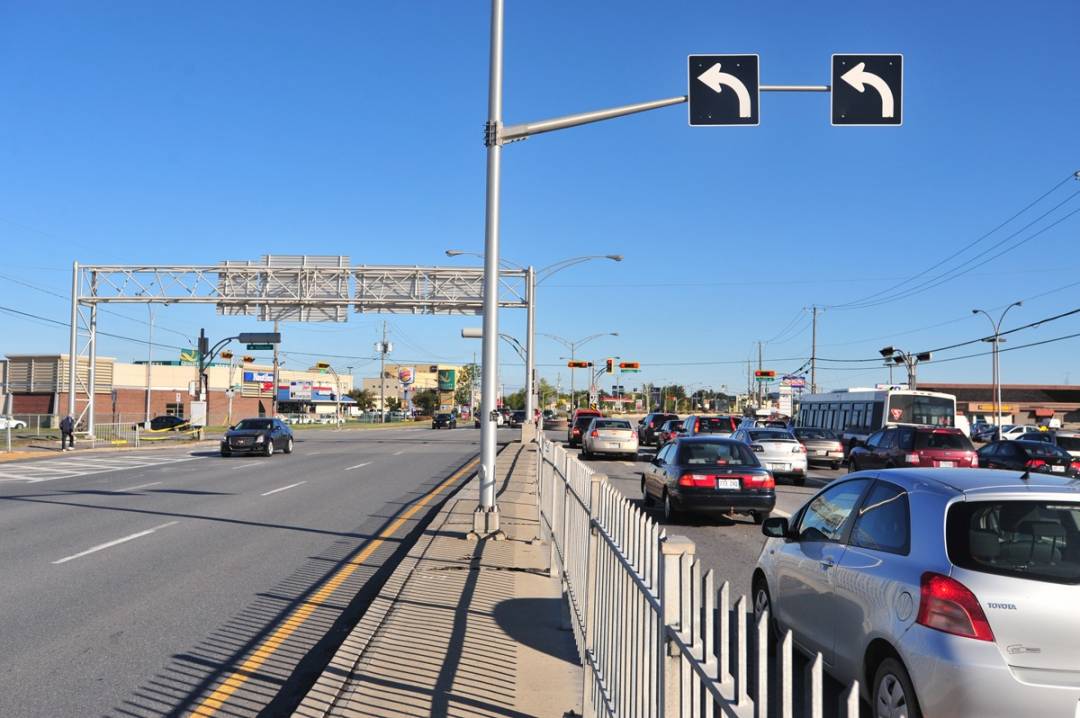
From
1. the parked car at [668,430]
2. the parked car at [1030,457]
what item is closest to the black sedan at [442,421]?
the parked car at [668,430]

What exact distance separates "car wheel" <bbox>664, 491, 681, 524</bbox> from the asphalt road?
13.7 ft

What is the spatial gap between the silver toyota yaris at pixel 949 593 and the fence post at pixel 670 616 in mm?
1780

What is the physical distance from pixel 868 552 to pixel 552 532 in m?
5.35

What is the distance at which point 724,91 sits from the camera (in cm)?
1166

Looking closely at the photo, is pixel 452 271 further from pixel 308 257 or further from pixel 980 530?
pixel 980 530

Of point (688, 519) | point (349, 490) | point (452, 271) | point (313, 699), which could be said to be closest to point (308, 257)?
point (452, 271)

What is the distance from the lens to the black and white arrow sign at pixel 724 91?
1161 cm

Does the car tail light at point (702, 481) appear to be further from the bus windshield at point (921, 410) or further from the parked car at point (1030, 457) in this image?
the bus windshield at point (921, 410)

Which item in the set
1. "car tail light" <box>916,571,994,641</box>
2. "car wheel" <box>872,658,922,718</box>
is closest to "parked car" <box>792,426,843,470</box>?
"car wheel" <box>872,658,922,718</box>

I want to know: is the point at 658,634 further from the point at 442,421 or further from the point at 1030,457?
the point at 442,421

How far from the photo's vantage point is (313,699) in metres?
5.80

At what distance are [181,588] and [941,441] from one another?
1998 centimetres

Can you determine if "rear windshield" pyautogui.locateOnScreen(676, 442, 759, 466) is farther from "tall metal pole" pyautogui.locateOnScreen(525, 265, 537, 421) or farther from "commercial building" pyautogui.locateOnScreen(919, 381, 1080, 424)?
"commercial building" pyautogui.locateOnScreen(919, 381, 1080, 424)

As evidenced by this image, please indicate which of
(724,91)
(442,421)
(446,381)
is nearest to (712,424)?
(724,91)
